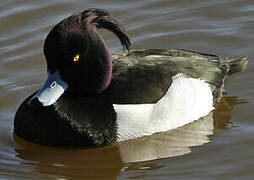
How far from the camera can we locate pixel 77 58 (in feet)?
21.6

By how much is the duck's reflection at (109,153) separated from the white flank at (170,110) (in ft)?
0.37

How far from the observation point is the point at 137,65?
7.09m

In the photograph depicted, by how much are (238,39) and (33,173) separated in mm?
3613

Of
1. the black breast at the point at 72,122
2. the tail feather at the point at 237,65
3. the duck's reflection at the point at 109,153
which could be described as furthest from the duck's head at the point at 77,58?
the tail feather at the point at 237,65

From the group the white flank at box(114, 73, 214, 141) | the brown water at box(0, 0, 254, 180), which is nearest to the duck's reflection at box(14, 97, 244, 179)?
the brown water at box(0, 0, 254, 180)

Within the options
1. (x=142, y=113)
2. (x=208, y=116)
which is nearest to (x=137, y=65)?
(x=142, y=113)

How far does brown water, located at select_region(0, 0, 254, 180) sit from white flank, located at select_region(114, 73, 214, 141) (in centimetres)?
14

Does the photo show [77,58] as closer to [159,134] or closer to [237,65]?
[159,134]

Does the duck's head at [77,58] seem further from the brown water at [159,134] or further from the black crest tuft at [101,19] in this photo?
the brown water at [159,134]

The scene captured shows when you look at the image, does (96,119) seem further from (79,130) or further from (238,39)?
(238,39)

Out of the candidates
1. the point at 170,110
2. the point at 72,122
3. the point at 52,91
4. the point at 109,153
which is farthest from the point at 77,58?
the point at 170,110

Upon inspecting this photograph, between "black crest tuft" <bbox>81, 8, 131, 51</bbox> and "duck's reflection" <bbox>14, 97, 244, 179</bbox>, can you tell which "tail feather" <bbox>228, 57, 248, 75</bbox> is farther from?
"black crest tuft" <bbox>81, 8, 131, 51</bbox>

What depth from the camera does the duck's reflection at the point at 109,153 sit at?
6637 mm

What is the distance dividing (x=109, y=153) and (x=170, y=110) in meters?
0.83
